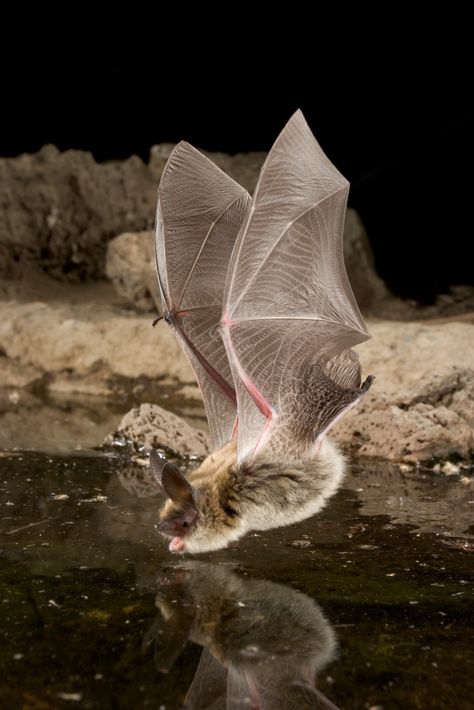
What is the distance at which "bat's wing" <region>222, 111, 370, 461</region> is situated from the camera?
301 centimetres

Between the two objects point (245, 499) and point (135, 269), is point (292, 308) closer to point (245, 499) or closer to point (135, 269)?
point (245, 499)

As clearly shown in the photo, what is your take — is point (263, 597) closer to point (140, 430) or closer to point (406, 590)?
point (406, 590)

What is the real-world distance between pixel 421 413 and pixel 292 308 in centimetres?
177

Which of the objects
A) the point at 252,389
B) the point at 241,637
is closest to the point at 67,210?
the point at 252,389

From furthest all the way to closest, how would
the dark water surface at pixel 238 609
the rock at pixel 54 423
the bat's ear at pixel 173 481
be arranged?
the rock at pixel 54 423, the bat's ear at pixel 173 481, the dark water surface at pixel 238 609

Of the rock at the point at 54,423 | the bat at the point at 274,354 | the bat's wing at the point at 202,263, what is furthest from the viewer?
the rock at the point at 54,423

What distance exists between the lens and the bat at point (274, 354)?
2914mm

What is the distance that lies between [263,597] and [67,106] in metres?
7.51

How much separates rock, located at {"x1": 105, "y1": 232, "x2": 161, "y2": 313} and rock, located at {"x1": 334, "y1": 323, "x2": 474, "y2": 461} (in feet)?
9.50

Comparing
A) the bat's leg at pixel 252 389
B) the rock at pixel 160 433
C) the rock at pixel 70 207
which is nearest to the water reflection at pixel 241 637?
the bat's leg at pixel 252 389

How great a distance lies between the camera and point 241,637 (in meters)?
2.26

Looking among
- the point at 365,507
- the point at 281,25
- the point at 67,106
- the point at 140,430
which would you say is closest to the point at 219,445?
the point at 365,507

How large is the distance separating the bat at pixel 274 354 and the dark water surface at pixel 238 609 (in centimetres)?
19

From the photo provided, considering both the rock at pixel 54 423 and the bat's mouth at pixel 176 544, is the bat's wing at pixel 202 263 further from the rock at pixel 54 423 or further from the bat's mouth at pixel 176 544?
the rock at pixel 54 423
